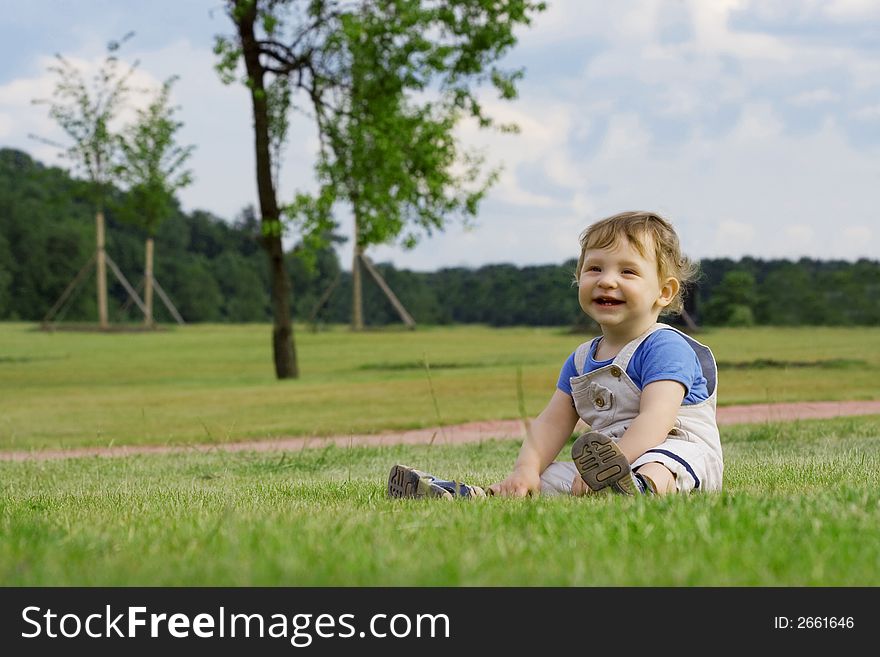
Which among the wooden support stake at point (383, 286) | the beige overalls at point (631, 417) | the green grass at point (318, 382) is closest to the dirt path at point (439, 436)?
the green grass at point (318, 382)

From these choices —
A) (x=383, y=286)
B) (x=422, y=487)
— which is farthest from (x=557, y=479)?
(x=383, y=286)

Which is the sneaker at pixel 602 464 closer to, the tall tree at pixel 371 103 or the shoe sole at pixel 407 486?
the shoe sole at pixel 407 486

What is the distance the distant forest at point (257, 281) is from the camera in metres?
50.1

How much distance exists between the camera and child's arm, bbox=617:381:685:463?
14.2 ft

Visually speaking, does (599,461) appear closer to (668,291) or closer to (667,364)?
(667,364)

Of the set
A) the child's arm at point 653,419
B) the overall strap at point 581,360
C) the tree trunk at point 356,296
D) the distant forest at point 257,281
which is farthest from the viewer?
the distant forest at point 257,281

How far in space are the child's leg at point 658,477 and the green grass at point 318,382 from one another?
4.97ft

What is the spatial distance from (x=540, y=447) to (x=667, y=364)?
70 cm

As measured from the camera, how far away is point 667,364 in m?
4.46

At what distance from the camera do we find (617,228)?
4629 mm

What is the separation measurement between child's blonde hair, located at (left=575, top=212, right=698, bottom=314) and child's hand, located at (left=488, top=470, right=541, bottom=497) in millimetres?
920

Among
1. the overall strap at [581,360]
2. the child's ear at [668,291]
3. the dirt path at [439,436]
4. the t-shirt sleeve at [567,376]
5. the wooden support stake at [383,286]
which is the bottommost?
the dirt path at [439,436]
